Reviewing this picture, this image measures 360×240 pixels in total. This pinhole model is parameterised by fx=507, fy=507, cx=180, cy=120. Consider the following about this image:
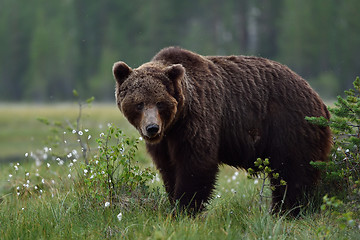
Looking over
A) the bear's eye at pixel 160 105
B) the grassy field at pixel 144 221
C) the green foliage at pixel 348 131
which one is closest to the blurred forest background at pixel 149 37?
the green foliage at pixel 348 131

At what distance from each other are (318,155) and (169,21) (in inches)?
1609

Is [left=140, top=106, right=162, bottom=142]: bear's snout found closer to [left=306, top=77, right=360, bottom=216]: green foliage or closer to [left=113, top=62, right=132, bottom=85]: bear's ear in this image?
[left=113, top=62, right=132, bottom=85]: bear's ear

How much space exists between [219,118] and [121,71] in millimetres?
1258

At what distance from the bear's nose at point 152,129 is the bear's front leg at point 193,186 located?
0.65m

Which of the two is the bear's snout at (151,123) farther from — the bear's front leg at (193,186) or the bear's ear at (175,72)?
the bear's front leg at (193,186)

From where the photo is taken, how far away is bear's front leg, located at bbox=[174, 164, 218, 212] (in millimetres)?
5352

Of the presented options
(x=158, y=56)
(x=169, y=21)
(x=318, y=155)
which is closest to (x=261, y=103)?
(x=318, y=155)

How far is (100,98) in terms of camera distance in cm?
4931

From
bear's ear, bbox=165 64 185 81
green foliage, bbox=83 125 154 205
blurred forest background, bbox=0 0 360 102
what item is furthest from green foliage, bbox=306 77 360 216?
blurred forest background, bbox=0 0 360 102

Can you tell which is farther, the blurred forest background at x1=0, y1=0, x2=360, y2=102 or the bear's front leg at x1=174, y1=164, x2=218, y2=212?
the blurred forest background at x1=0, y1=0, x2=360, y2=102

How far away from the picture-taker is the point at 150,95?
5113mm

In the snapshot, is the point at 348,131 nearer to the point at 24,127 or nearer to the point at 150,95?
the point at 150,95

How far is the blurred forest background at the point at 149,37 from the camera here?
39.1 metres

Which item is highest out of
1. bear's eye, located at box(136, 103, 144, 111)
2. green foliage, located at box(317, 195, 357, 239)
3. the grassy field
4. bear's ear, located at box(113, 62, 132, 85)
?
bear's ear, located at box(113, 62, 132, 85)
